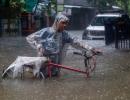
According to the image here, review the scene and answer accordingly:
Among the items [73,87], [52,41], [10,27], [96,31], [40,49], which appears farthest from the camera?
[10,27]

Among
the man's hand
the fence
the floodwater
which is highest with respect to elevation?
the man's hand

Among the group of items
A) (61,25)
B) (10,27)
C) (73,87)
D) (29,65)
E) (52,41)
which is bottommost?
(10,27)

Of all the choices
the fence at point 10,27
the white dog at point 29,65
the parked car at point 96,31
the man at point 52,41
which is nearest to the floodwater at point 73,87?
the white dog at point 29,65

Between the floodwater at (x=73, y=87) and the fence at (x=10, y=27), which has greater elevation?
the floodwater at (x=73, y=87)

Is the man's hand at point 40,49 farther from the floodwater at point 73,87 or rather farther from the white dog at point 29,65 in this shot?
the floodwater at point 73,87

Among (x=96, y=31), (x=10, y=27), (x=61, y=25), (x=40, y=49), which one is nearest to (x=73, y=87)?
(x=40, y=49)

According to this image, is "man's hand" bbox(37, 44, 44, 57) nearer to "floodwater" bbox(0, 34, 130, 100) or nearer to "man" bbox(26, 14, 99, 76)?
"man" bbox(26, 14, 99, 76)

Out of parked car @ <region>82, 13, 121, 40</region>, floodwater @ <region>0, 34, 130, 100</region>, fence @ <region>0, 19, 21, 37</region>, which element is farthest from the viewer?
fence @ <region>0, 19, 21, 37</region>

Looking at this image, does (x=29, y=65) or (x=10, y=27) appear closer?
(x=29, y=65)

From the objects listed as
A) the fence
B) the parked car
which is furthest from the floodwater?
the fence

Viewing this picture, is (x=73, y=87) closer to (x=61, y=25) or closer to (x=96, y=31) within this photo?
(x=61, y=25)

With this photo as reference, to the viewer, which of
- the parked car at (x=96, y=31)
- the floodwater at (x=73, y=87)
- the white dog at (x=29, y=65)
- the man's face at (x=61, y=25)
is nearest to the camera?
the floodwater at (x=73, y=87)

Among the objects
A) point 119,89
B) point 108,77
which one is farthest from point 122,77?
point 119,89

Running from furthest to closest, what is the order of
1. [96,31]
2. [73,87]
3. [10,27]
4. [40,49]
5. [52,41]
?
[10,27] → [96,31] → [52,41] → [40,49] → [73,87]
